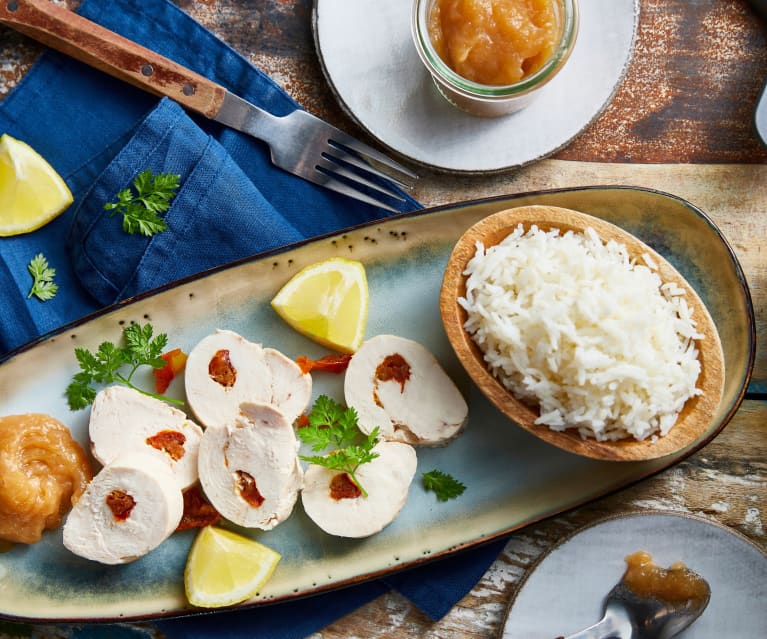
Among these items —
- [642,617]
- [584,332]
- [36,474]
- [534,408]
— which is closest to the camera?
[584,332]

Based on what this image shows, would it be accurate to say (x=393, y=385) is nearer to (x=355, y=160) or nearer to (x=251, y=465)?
(x=251, y=465)

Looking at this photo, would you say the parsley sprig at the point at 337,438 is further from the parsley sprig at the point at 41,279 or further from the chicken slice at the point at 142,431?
the parsley sprig at the point at 41,279

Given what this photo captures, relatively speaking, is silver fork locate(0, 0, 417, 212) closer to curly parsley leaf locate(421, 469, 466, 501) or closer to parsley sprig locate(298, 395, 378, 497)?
parsley sprig locate(298, 395, 378, 497)

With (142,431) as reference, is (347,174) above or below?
above

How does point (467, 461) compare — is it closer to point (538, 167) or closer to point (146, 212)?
point (538, 167)

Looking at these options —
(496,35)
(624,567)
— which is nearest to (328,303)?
(496,35)

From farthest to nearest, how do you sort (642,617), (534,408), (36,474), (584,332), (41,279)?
(41,279), (642,617), (36,474), (534,408), (584,332)
